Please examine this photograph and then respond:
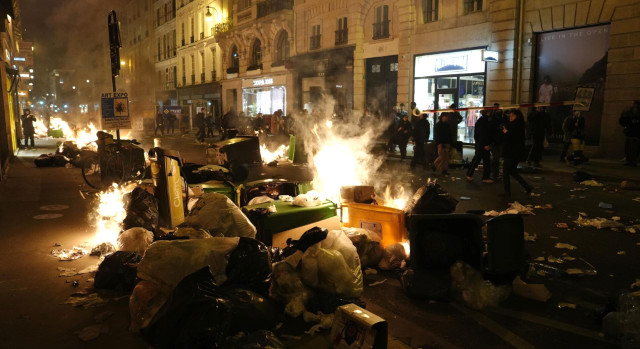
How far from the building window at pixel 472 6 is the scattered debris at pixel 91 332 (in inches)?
729

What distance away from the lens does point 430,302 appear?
4.52 m

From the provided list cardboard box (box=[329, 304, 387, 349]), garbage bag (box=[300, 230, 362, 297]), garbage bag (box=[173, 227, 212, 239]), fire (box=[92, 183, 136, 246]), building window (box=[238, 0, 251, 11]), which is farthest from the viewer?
building window (box=[238, 0, 251, 11])

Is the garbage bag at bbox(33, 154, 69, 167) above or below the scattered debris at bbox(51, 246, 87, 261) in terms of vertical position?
above

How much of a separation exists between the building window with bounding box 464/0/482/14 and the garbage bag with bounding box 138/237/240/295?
1774cm

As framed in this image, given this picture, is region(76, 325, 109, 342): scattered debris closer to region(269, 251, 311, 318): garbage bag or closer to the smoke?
region(269, 251, 311, 318): garbage bag

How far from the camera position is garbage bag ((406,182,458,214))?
591 centimetres

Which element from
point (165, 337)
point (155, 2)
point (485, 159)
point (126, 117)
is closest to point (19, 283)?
point (165, 337)

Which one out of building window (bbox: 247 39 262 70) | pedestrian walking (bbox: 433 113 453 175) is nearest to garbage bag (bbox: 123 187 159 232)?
pedestrian walking (bbox: 433 113 453 175)

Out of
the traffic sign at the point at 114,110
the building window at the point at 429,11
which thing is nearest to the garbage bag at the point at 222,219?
the traffic sign at the point at 114,110

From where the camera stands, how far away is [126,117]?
1187 cm

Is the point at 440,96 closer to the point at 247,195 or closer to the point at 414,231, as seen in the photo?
the point at 247,195

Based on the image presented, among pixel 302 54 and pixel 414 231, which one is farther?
pixel 302 54

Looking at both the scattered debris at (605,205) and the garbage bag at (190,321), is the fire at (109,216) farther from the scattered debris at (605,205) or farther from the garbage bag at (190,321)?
the scattered debris at (605,205)

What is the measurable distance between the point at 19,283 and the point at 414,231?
14.1 feet
